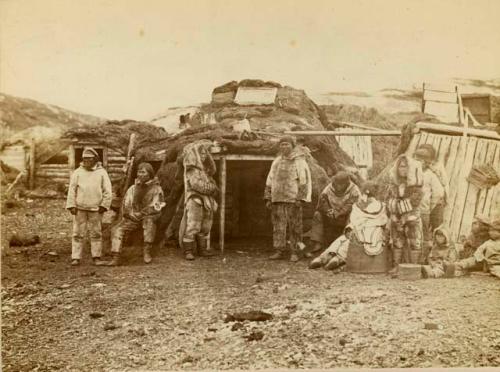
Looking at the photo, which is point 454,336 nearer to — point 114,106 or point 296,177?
point 296,177

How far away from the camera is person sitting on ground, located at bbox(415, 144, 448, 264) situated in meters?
4.48

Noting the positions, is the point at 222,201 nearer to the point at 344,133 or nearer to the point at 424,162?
the point at 344,133

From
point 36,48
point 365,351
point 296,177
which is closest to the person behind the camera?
point 365,351

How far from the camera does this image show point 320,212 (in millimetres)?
4645

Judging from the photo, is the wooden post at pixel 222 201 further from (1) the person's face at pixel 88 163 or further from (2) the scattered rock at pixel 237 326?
(1) the person's face at pixel 88 163

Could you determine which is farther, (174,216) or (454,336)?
(174,216)

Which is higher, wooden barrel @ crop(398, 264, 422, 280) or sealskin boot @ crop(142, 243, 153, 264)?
wooden barrel @ crop(398, 264, 422, 280)

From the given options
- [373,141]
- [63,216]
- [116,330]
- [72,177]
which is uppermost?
[373,141]

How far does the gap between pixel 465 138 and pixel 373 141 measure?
718 millimetres

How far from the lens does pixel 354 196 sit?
4.57 meters

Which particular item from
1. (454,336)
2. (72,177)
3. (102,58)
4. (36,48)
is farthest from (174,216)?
(454,336)

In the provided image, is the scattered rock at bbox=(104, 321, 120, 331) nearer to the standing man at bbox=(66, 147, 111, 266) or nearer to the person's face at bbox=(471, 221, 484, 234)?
the standing man at bbox=(66, 147, 111, 266)

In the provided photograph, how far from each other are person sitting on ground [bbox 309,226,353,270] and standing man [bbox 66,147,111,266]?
1.69m

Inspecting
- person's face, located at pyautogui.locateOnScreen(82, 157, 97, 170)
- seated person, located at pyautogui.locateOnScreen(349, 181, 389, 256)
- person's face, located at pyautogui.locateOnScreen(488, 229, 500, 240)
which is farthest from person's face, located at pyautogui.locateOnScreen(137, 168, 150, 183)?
person's face, located at pyautogui.locateOnScreen(488, 229, 500, 240)
